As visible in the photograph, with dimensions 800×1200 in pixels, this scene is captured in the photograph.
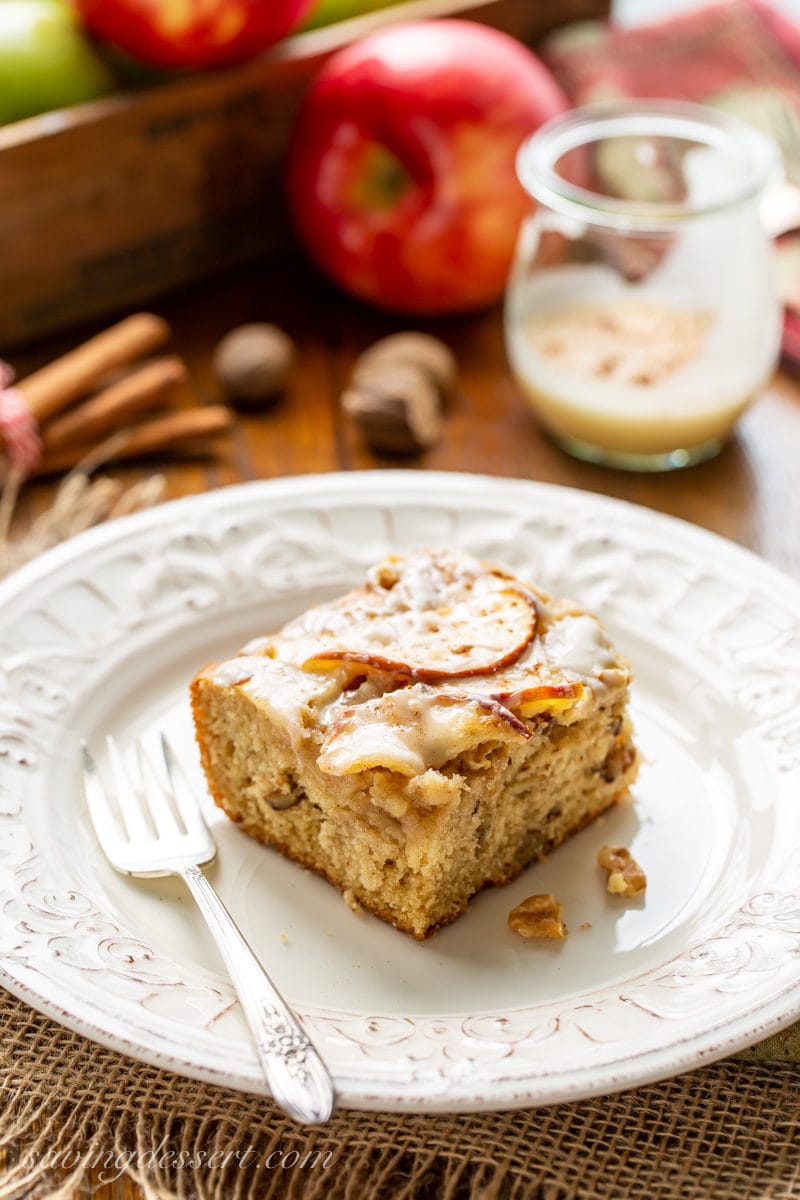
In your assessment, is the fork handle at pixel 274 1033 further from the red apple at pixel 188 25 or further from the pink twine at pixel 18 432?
the red apple at pixel 188 25

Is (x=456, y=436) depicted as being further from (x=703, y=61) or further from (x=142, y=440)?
(x=703, y=61)

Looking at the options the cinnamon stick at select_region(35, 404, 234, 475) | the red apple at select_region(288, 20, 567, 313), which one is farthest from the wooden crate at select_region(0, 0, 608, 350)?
the cinnamon stick at select_region(35, 404, 234, 475)

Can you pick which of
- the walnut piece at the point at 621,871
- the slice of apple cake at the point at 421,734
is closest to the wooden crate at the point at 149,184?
the slice of apple cake at the point at 421,734

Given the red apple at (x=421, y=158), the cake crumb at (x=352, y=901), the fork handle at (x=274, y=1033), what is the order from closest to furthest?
the fork handle at (x=274, y=1033)
the cake crumb at (x=352, y=901)
the red apple at (x=421, y=158)

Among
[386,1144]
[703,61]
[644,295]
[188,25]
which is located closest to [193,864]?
[386,1144]

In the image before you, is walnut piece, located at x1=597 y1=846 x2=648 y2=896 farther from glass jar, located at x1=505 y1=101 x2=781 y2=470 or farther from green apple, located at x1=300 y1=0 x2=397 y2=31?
green apple, located at x1=300 y1=0 x2=397 y2=31

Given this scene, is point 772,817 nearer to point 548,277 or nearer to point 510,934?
point 510,934

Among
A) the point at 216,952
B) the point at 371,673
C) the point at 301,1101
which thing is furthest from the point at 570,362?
the point at 301,1101
